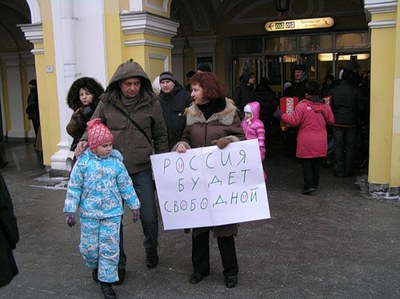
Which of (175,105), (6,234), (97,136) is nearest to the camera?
(6,234)

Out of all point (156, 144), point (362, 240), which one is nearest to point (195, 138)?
point (156, 144)

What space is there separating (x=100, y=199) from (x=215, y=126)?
1.08 m

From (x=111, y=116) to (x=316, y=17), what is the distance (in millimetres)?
8797

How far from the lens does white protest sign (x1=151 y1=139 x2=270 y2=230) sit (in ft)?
12.2

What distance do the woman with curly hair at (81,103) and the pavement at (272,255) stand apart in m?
1.27

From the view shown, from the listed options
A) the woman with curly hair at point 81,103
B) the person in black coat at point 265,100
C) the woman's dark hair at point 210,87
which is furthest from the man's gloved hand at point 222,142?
the person in black coat at point 265,100

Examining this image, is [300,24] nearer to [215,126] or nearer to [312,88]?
[312,88]

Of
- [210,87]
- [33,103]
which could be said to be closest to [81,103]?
[210,87]

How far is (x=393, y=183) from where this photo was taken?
20.5 ft

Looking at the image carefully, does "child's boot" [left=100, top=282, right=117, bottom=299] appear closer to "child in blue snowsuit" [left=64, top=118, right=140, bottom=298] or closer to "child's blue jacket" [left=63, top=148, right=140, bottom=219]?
"child in blue snowsuit" [left=64, top=118, right=140, bottom=298]

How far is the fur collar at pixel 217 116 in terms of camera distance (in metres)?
3.80

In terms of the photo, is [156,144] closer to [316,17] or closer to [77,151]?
[77,151]

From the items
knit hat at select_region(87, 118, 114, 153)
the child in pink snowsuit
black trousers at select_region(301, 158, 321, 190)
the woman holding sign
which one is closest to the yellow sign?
black trousers at select_region(301, 158, 321, 190)

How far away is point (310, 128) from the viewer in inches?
259
